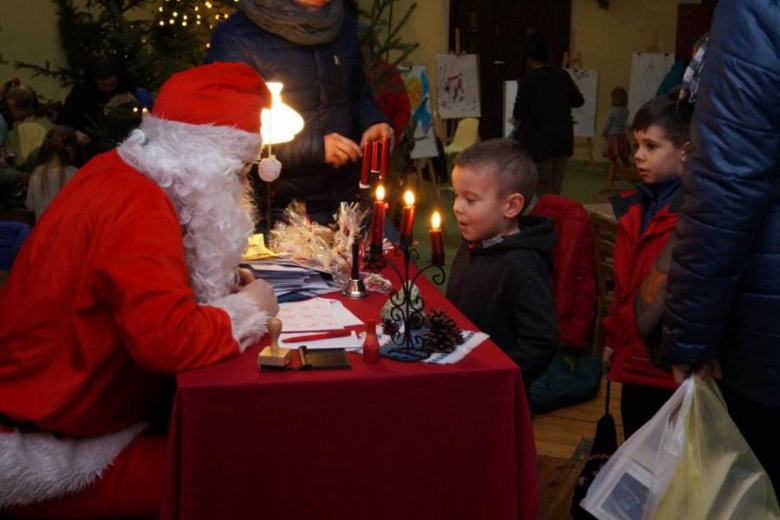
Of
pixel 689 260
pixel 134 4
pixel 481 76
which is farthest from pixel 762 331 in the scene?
pixel 481 76

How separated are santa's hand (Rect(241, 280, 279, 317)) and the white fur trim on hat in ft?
1.64

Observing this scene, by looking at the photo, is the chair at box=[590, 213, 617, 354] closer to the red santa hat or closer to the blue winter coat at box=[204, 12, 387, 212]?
the blue winter coat at box=[204, 12, 387, 212]

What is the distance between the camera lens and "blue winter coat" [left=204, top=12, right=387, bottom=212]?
12.6 ft

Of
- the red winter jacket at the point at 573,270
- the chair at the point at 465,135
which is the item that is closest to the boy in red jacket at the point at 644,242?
the red winter jacket at the point at 573,270

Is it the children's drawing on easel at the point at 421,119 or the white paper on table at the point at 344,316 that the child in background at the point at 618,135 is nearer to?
the children's drawing on easel at the point at 421,119

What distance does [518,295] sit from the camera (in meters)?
2.86

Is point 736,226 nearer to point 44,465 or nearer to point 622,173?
point 44,465

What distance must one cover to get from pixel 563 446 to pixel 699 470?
190 centimetres

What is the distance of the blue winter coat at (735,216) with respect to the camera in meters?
2.03

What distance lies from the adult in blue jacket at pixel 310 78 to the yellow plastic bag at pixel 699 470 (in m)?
1.73

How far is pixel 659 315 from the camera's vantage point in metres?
2.45

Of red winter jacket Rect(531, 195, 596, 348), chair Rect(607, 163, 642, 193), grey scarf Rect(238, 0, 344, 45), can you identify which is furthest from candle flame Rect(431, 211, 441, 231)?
chair Rect(607, 163, 642, 193)

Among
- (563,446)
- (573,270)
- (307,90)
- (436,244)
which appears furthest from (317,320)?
(573,270)

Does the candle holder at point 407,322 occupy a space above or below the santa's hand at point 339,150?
below
